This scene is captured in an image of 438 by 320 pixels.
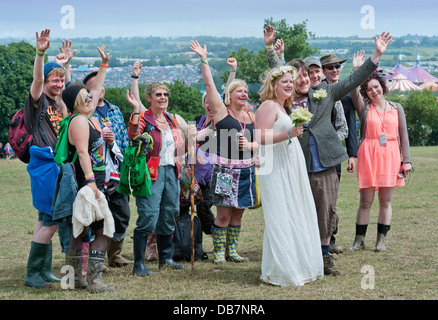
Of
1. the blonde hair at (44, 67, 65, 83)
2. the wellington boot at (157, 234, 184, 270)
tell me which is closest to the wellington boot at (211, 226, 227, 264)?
the wellington boot at (157, 234, 184, 270)

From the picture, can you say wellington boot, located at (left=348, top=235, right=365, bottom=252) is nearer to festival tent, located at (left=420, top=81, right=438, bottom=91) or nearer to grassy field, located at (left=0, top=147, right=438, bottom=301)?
grassy field, located at (left=0, top=147, right=438, bottom=301)

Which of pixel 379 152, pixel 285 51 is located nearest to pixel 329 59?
pixel 379 152

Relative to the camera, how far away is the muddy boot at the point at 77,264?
6.22m

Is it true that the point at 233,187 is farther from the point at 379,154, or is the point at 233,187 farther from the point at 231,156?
the point at 379,154

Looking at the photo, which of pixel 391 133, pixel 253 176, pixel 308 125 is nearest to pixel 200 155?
pixel 253 176

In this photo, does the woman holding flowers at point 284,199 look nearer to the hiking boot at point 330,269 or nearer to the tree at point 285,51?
the hiking boot at point 330,269

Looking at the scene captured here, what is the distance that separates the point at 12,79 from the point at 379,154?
5229 centimetres

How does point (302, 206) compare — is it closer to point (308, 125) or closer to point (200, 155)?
point (308, 125)

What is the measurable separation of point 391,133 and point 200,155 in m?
2.55

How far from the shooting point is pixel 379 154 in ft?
26.8

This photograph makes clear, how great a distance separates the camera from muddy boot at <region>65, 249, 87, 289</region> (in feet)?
20.4

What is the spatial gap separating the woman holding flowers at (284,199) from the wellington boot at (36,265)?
2292mm

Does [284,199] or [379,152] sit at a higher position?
[379,152]

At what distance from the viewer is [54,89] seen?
6.59 m
